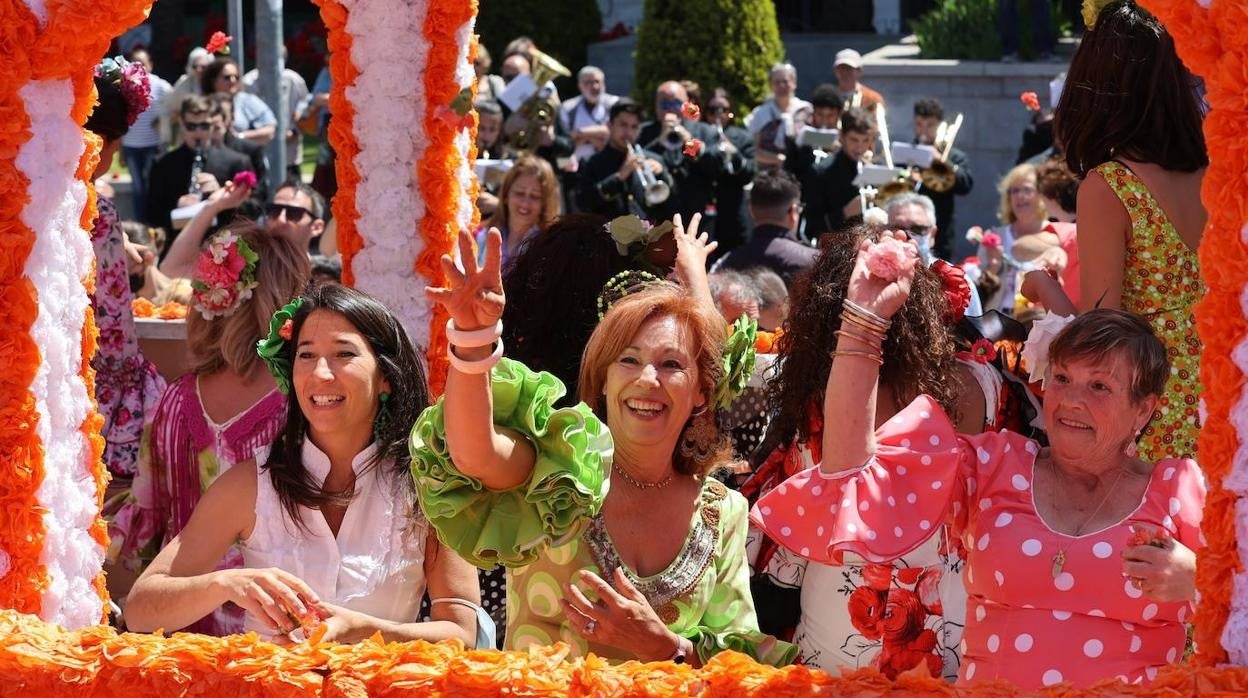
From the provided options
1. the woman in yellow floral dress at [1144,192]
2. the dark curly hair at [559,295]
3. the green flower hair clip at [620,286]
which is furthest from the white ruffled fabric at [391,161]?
the woman in yellow floral dress at [1144,192]

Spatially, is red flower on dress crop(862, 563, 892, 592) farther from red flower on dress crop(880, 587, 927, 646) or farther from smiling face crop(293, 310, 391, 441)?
smiling face crop(293, 310, 391, 441)

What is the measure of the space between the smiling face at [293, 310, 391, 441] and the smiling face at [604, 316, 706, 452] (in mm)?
498

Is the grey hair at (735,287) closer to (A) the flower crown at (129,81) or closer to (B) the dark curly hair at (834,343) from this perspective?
(B) the dark curly hair at (834,343)

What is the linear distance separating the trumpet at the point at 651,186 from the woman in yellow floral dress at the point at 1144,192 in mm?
5551

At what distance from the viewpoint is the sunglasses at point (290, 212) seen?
686 cm

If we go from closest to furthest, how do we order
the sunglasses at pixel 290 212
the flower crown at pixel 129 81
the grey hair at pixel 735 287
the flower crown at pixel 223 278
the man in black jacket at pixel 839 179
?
the flower crown at pixel 223 278
the flower crown at pixel 129 81
the grey hair at pixel 735 287
the sunglasses at pixel 290 212
the man in black jacket at pixel 839 179

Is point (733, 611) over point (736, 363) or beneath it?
beneath

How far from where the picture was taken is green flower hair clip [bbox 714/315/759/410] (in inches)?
135

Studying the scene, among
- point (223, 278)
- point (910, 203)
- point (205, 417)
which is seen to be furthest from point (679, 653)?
point (910, 203)

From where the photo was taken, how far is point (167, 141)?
1225 cm

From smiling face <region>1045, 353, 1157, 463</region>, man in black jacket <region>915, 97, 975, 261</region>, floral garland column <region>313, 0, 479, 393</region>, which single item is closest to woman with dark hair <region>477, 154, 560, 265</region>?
floral garland column <region>313, 0, 479, 393</region>

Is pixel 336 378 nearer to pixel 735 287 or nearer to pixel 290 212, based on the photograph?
pixel 735 287

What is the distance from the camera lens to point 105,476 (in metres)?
3.52

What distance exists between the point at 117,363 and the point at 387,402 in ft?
6.45
